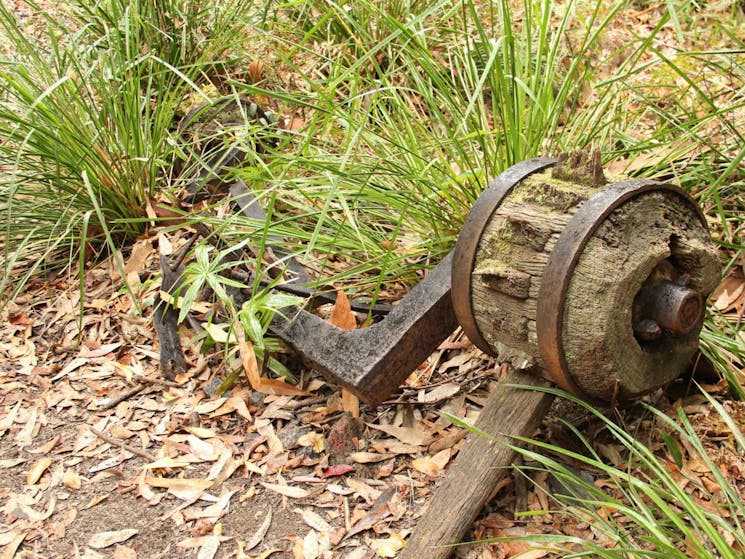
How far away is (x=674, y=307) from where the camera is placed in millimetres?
1746

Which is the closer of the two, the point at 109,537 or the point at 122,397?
the point at 109,537

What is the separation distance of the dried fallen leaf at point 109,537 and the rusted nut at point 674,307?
1.47 m

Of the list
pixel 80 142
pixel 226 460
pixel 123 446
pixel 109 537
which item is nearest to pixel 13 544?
pixel 109 537

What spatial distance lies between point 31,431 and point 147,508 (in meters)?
0.62

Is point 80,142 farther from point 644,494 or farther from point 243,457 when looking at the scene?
point 644,494

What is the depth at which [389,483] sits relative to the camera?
2.18m

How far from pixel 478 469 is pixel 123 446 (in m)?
1.19

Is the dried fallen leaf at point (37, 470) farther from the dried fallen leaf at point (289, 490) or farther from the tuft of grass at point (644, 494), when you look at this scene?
the tuft of grass at point (644, 494)

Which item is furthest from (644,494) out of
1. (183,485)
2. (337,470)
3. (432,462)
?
(183,485)

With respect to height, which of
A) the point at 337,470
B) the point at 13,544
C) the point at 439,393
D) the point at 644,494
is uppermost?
the point at 644,494

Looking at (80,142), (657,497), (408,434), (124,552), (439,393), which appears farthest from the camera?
(80,142)

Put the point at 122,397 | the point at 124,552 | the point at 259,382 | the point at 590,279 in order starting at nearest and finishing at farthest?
the point at 590,279 → the point at 124,552 → the point at 259,382 → the point at 122,397

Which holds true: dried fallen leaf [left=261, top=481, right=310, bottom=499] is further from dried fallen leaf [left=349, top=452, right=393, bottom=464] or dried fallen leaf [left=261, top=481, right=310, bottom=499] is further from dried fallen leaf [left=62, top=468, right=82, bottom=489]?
dried fallen leaf [left=62, top=468, right=82, bottom=489]

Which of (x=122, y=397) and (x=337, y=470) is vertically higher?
(x=337, y=470)
